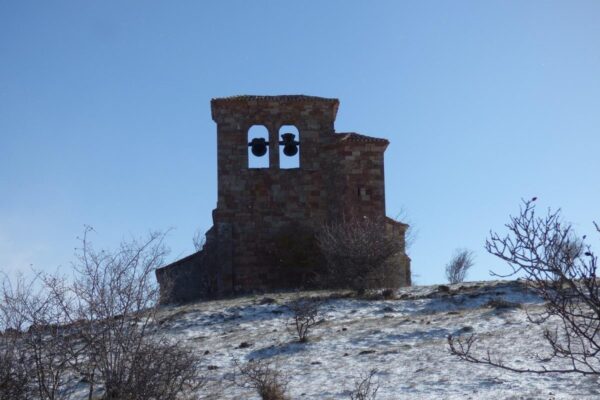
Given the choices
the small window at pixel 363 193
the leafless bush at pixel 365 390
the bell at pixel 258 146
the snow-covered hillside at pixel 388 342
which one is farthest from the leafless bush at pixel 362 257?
the leafless bush at pixel 365 390

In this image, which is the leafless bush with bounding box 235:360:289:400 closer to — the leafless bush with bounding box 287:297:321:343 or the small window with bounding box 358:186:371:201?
the leafless bush with bounding box 287:297:321:343

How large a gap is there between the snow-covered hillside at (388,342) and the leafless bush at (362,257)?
1.47 meters

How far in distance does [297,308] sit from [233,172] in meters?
11.2

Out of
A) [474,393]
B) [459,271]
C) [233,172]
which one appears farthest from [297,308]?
[459,271]

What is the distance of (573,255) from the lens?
8.51 meters

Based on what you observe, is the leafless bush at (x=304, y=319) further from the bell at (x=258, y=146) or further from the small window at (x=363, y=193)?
the bell at (x=258, y=146)

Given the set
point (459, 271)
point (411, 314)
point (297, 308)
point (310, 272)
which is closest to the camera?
point (297, 308)

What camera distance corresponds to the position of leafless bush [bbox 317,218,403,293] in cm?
2455

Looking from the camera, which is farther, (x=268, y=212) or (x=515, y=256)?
(x=268, y=212)

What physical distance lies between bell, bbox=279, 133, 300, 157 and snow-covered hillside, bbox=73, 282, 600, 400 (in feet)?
22.8

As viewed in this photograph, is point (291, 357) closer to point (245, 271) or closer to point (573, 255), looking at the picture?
point (573, 255)

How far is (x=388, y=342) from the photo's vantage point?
1705cm

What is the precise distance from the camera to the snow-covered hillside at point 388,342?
45.0ft

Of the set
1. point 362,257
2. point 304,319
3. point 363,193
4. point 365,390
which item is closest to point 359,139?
point 363,193
